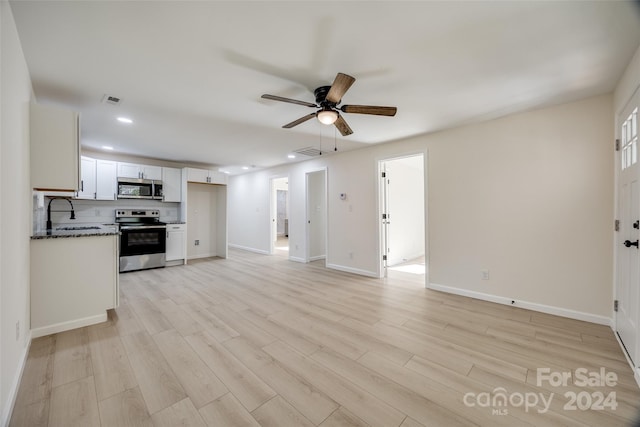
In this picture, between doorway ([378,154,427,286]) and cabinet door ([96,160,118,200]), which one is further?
cabinet door ([96,160,118,200])

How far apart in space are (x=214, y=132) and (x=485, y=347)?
422 centimetres

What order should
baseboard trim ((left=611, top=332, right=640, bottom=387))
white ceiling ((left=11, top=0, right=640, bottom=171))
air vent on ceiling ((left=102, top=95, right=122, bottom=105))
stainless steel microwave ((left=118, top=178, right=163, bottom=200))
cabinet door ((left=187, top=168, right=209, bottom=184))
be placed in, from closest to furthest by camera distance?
white ceiling ((left=11, top=0, right=640, bottom=171))
baseboard trim ((left=611, top=332, right=640, bottom=387))
air vent on ceiling ((left=102, top=95, right=122, bottom=105))
stainless steel microwave ((left=118, top=178, right=163, bottom=200))
cabinet door ((left=187, top=168, right=209, bottom=184))

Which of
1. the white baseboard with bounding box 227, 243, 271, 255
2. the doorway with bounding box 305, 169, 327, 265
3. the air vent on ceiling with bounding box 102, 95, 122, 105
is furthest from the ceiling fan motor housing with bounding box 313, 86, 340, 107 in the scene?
the white baseboard with bounding box 227, 243, 271, 255

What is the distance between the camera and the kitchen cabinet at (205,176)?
5786mm

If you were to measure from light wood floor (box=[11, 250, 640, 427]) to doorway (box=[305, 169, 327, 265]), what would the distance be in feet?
9.03

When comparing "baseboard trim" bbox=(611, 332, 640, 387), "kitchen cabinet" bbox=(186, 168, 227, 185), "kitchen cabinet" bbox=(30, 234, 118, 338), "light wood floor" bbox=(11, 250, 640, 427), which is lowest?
"light wood floor" bbox=(11, 250, 640, 427)

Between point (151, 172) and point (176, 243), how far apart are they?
63.4 inches

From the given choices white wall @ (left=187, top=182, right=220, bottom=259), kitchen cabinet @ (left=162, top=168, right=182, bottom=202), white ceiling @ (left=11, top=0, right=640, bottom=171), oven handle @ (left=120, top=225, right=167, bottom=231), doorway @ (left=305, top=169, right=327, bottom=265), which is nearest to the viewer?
white ceiling @ (left=11, top=0, right=640, bottom=171)

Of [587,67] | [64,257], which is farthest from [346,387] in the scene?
[587,67]

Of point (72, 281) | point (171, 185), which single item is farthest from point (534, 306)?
point (171, 185)

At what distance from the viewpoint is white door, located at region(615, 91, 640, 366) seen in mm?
1957

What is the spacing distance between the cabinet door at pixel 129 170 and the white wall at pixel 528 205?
4.88 m

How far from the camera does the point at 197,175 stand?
5867 mm

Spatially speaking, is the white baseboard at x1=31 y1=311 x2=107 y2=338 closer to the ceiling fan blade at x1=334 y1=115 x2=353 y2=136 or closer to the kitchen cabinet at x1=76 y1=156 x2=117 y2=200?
the kitchen cabinet at x1=76 y1=156 x2=117 y2=200
